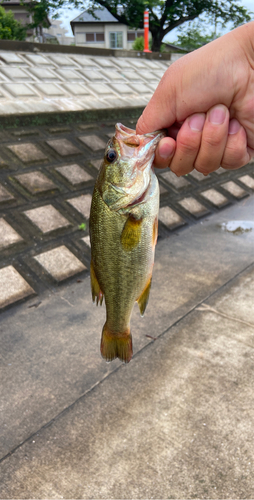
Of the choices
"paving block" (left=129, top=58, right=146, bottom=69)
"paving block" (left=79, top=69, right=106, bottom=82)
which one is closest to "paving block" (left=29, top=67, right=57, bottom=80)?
"paving block" (left=79, top=69, right=106, bottom=82)

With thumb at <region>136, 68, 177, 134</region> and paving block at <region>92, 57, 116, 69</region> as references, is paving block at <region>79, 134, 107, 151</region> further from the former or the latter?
thumb at <region>136, 68, 177, 134</region>

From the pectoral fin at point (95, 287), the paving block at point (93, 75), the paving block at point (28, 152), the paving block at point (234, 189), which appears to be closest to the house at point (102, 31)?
the paving block at point (93, 75)

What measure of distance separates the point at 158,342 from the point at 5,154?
4.05 m

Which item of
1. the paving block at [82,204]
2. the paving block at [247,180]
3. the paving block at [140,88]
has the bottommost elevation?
the paving block at [247,180]

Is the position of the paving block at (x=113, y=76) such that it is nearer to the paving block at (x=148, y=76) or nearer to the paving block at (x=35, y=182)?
the paving block at (x=148, y=76)

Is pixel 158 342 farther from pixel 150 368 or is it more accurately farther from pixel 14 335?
pixel 14 335

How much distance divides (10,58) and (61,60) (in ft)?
5.01

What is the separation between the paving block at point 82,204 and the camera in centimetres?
628

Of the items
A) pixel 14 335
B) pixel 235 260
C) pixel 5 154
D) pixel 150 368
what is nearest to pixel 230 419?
pixel 150 368

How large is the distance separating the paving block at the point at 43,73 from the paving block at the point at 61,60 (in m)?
0.89

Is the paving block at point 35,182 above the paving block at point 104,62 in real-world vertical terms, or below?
below

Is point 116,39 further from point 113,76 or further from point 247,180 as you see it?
point 247,180

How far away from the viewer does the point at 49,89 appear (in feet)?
28.0

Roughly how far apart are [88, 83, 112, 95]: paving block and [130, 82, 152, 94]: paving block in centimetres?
93
